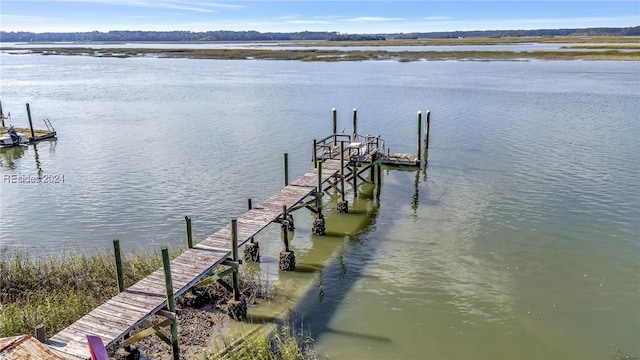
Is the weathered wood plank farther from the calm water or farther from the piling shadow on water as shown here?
the piling shadow on water

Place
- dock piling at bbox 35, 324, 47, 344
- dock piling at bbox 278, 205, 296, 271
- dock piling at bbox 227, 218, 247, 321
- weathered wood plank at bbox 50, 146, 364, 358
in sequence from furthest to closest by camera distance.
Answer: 1. dock piling at bbox 278, 205, 296, 271
2. dock piling at bbox 227, 218, 247, 321
3. weathered wood plank at bbox 50, 146, 364, 358
4. dock piling at bbox 35, 324, 47, 344

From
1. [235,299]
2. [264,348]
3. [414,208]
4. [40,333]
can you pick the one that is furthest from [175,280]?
[414,208]

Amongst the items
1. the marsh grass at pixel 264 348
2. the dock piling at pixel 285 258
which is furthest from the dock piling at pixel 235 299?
the dock piling at pixel 285 258

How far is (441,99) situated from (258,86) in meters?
25.7

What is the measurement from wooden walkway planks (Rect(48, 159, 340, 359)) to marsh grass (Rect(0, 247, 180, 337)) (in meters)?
1.36

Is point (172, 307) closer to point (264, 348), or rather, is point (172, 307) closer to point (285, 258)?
point (264, 348)

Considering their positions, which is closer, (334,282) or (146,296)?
(146,296)

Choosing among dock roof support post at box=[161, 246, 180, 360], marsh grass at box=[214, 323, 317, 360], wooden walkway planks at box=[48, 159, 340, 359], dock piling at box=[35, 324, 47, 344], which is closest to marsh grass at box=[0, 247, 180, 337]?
wooden walkway planks at box=[48, 159, 340, 359]

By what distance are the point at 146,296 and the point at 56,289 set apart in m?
3.65

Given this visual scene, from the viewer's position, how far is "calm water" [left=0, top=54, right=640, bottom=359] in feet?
48.4

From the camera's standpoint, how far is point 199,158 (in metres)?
31.8

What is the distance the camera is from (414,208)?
24.3 meters

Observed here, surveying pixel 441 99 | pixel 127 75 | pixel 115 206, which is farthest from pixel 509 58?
pixel 115 206

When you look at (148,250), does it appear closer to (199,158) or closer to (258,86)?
(199,158)
